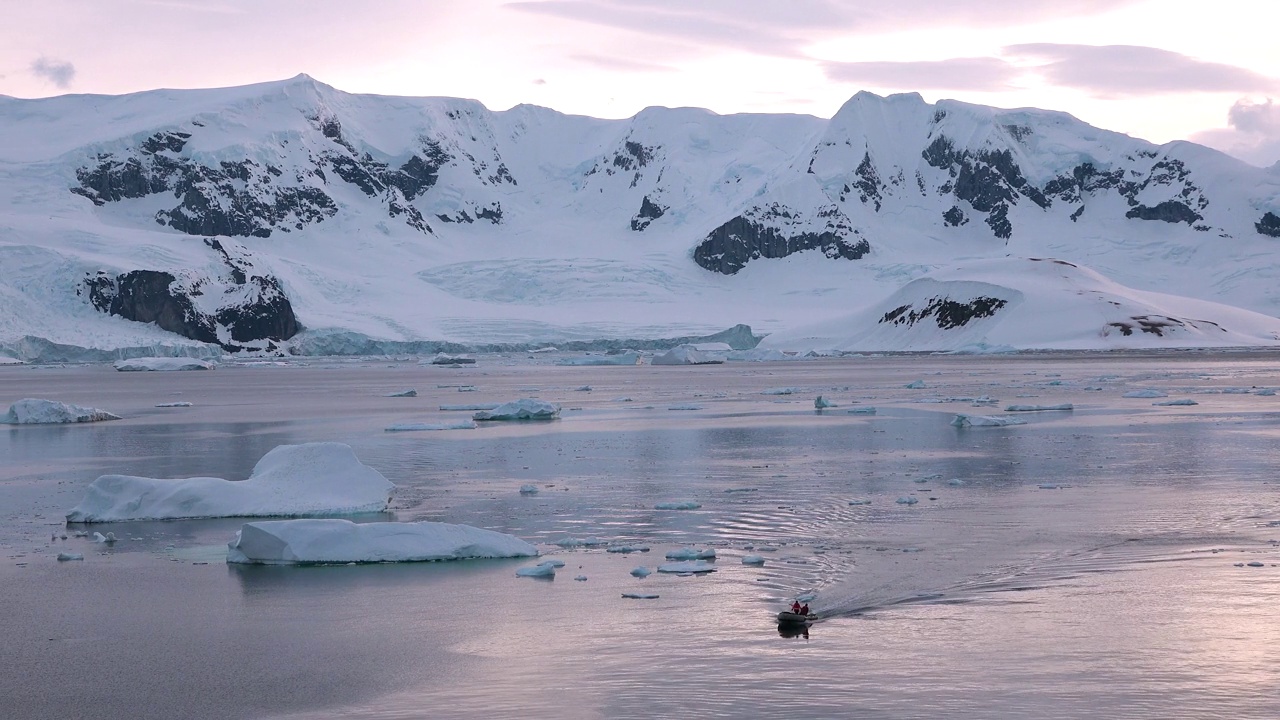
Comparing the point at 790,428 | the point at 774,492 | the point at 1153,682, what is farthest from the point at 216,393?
the point at 1153,682

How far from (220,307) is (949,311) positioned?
58225 mm

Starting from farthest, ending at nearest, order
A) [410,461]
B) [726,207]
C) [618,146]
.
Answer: [618,146] → [726,207] → [410,461]

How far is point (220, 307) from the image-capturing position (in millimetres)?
109938

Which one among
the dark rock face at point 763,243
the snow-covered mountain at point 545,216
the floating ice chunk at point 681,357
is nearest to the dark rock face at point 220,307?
the snow-covered mountain at point 545,216

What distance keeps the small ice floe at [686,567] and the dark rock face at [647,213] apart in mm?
161541

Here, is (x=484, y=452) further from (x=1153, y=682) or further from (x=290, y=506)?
(x=1153, y=682)

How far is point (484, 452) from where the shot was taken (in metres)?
27.0

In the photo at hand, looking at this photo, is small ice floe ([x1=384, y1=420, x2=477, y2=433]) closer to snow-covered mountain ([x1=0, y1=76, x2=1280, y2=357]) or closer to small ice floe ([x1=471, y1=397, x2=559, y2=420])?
small ice floe ([x1=471, y1=397, x2=559, y2=420])

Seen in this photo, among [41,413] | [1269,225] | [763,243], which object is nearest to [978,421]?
[41,413]

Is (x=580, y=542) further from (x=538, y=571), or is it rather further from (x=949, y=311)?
(x=949, y=311)

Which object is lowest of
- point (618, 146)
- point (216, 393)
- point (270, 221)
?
point (216, 393)

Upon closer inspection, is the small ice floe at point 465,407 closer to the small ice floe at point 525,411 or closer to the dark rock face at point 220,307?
the small ice floe at point 525,411

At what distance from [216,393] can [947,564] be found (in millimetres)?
47636

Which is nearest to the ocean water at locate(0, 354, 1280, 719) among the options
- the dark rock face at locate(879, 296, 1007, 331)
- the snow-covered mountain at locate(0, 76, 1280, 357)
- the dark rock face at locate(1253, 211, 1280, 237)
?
the dark rock face at locate(879, 296, 1007, 331)
